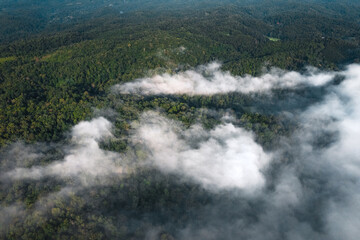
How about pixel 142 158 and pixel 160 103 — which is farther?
pixel 160 103

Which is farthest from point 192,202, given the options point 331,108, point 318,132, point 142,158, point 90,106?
point 331,108

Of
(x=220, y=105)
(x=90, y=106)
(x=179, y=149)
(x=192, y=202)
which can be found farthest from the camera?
(x=220, y=105)

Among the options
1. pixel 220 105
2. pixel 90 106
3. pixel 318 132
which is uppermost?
pixel 90 106

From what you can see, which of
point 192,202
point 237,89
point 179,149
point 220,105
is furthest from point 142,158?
point 237,89

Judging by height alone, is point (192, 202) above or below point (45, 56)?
below

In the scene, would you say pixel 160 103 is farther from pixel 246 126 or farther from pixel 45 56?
pixel 45 56

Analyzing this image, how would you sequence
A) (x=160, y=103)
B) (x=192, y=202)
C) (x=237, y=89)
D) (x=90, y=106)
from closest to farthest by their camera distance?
(x=192, y=202) < (x=90, y=106) < (x=160, y=103) < (x=237, y=89)

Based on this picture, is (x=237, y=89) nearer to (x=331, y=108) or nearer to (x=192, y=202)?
(x=331, y=108)
